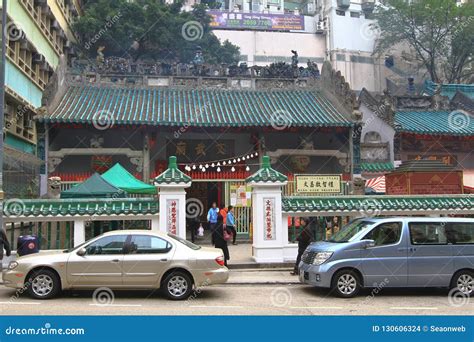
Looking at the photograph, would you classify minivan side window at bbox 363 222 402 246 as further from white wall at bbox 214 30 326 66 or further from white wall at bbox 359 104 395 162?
white wall at bbox 214 30 326 66

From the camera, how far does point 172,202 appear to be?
1344 centimetres

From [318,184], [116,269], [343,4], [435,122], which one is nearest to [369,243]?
[116,269]

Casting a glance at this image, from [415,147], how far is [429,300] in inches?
592

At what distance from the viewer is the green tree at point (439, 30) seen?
114 feet

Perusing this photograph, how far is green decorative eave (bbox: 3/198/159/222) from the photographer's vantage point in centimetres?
1313

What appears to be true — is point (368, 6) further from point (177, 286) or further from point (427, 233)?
point (177, 286)

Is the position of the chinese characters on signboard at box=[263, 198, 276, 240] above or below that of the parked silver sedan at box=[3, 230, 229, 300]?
above

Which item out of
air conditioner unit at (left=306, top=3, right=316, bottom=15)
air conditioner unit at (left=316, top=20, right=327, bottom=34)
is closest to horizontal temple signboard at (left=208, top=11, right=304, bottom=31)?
air conditioner unit at (left=316, top=20, right=327, bottom=34)

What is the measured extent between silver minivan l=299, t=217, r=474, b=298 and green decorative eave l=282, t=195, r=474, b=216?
11.9 feet

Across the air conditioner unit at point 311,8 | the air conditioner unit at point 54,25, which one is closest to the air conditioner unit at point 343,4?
the air conditioner unit at point 311,8

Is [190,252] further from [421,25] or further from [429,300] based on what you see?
[421,25]

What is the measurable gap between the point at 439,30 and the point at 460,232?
29261mm

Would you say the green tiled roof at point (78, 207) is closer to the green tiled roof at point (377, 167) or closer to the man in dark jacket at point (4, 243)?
the man in dark jacket at point (4, 243)

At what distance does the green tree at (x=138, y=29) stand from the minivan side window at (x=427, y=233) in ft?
83.8
